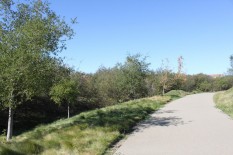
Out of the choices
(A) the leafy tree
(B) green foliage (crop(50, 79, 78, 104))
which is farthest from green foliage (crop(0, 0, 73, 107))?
(A) the leafy tree

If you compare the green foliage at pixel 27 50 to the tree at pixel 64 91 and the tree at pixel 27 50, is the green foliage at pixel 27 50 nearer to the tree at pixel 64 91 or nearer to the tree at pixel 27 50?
the tree at pixel 27 50

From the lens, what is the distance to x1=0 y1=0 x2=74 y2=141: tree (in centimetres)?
1273

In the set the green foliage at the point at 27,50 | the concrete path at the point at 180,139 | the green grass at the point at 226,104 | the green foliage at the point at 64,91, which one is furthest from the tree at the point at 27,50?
the green foliage at the point at 64,91

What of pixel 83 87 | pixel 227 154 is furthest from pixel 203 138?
pixel 83 87

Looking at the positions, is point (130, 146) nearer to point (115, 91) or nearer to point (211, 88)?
point (115, 91)

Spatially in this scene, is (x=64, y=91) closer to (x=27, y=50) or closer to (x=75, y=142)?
(x=27, y=50)

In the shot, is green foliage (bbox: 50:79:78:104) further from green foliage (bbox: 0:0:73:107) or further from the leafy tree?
green foliage (bbox: 0:0:73:107)

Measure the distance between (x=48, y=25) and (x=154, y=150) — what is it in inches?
313

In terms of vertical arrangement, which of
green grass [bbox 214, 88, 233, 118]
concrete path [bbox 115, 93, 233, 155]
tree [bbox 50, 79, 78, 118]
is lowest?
concrete path [bbox 115, 93, 233, 155]

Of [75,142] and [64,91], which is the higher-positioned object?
[64,91]

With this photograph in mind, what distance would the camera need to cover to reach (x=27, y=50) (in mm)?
12945

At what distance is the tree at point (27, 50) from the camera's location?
12.7 meters

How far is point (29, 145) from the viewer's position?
8.61 meters

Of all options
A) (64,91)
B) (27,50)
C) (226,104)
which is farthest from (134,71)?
(27,50)
